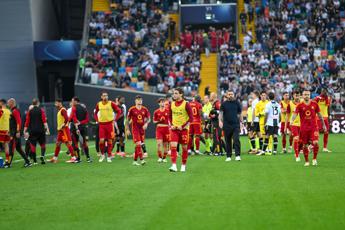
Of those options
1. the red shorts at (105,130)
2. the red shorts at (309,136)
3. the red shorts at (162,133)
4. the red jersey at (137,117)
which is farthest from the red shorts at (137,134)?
the red shorts at (309,136)

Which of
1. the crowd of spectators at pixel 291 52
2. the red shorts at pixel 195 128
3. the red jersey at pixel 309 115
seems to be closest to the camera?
the red jersey at pixel 309 115

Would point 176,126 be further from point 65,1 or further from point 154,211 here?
point 65,1

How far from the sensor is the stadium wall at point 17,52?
150ft

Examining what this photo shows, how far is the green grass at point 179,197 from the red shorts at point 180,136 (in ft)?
2.72

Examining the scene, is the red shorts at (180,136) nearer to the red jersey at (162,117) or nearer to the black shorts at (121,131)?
the red jersey at (162,117)

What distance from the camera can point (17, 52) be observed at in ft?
152

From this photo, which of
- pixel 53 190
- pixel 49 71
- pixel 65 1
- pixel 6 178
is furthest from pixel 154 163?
pixel 65 1

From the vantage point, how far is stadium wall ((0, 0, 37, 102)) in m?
45.7

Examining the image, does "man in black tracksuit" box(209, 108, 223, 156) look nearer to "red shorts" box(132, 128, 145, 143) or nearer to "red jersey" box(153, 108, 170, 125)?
"red jersey" box(153, 108, 170, 125)

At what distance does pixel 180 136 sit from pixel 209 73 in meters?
27.9

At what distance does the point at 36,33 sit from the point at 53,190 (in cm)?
3234

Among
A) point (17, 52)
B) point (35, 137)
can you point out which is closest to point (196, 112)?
point (35, 137)

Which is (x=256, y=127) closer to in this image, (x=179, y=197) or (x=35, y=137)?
(x=35, y=137)

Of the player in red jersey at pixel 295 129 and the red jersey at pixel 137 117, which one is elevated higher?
the red jersey at pixel 137 117
